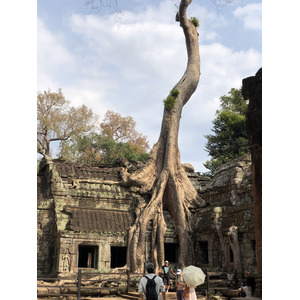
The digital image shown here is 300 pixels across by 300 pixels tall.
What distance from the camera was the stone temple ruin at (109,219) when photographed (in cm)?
1684

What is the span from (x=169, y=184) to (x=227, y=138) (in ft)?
42.6

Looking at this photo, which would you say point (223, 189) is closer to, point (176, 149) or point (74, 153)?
point (176, 149)

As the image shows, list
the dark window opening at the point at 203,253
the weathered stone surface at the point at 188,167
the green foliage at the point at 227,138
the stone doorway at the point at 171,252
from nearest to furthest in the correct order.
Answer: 1. the dark window opening at the point at 203,253
2. the stone doorway at the point at 171,252
3. the weathered stone surface at the point at 188,167
4. the green foliage at the point at 227,138

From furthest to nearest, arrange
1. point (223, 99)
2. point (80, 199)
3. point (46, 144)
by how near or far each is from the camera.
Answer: point (223, 99) → point (46, 144) → point (80, 199)

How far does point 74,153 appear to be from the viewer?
110 ft

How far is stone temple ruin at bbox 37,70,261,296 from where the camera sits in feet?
55.3

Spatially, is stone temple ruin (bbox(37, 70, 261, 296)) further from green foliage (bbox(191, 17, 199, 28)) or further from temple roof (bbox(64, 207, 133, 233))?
green foliage (bbox(191, 17, 199, 28))

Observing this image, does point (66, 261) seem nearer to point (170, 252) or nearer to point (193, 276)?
point (170, 252)

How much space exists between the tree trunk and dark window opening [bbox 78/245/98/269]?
4.28ft

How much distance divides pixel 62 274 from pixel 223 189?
7.17 metres

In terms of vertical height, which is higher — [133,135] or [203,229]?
[133,135]

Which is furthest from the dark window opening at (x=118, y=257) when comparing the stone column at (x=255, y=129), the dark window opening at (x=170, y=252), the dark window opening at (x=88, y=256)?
the stone column at (x=255, y=129)

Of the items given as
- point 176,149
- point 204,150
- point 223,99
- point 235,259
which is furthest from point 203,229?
point 223,99

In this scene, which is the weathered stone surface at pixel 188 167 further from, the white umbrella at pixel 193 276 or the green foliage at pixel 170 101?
the white umbrella at pixel 193 276
